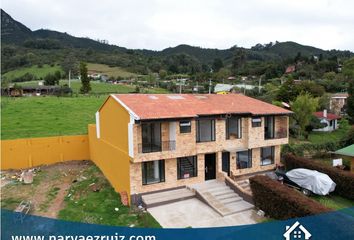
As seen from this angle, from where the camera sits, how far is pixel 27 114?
42906 millimetres

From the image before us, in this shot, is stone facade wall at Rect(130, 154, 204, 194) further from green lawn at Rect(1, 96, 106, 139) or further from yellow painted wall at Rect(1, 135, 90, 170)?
green lawn at Rect(1, 96, 106, 139)

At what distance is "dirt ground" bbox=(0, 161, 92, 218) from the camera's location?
1972 centimetres

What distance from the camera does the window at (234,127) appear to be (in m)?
23.5

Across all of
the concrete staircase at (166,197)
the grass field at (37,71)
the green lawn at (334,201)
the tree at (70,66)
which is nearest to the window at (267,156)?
the green lawn at (334,201)

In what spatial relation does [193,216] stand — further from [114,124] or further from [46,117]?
[46,117]

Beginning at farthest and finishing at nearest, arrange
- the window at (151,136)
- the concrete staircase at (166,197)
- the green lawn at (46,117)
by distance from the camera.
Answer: the green lawn at (46,117), the window at (151,136), the concrete staircase at (166,197)

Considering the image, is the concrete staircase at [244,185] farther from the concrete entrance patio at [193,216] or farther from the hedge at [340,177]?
the hedge at [340,177]

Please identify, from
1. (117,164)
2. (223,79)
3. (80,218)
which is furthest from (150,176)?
(223,79)

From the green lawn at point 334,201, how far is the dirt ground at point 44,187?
54.0 ft

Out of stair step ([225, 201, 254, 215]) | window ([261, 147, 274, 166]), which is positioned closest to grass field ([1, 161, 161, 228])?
stair step ([225, 201, 254, 215])

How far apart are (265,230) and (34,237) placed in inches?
464

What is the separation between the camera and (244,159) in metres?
24.1

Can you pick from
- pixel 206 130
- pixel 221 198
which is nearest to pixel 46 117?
pixel 206 130

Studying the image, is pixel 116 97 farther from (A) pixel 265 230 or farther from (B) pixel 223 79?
(B) pixel 223 79
